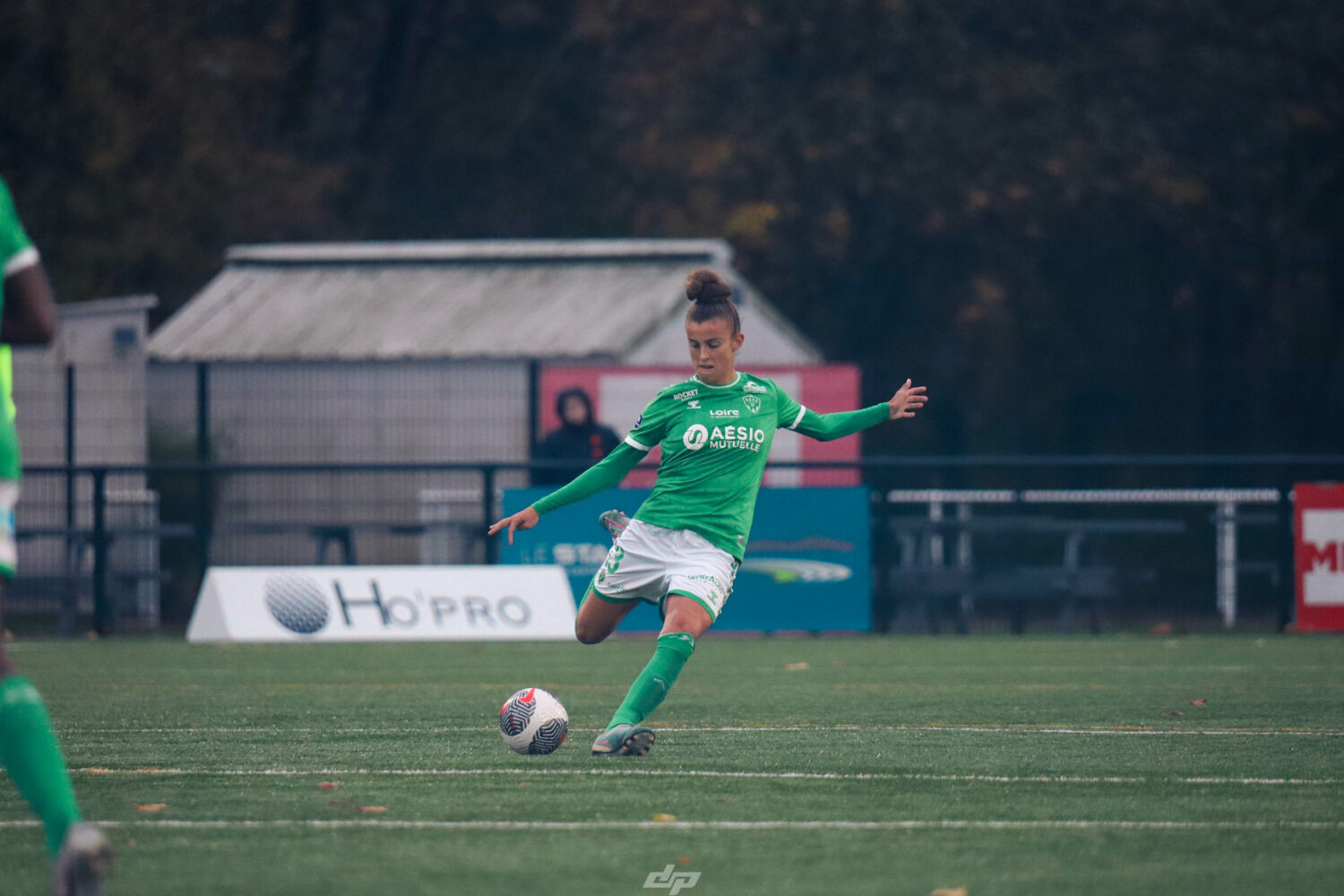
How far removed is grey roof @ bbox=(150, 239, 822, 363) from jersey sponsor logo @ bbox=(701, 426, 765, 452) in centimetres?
1263

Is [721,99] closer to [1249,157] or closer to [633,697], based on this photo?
[1249,157]

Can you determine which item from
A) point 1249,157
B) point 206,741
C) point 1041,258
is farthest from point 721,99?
point 206,741

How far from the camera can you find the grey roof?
21.2 m

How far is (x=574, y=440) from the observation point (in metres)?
16.5

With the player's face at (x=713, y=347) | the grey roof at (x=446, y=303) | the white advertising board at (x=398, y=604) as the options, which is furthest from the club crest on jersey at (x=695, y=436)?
the grey roof at (x=446, y=303)

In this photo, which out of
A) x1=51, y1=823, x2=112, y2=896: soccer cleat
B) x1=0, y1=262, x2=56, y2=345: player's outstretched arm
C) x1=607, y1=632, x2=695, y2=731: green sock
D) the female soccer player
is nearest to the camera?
x1=51, y1=823, x2=112, y2=896: soccer cleat

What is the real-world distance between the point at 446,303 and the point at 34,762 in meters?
17.9

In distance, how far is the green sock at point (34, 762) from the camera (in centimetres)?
473

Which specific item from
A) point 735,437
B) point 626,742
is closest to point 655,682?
point 626,742

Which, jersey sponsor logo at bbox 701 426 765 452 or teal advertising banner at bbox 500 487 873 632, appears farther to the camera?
teal advertising banner at bbox 500 487 873 632

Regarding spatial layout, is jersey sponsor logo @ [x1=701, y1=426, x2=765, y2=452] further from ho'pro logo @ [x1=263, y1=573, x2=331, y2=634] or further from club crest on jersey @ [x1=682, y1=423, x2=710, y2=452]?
ho'pro logo @ [x1=263, y1=573, x2=331, y2=634]

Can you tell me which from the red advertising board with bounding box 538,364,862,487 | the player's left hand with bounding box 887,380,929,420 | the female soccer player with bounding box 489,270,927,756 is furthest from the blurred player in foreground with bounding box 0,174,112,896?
the red advertising board with bounding box 538,364,862,487

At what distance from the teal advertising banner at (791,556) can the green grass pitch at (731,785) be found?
3.80 meters

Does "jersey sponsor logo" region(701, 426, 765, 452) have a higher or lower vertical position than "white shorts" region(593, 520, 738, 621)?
higher
